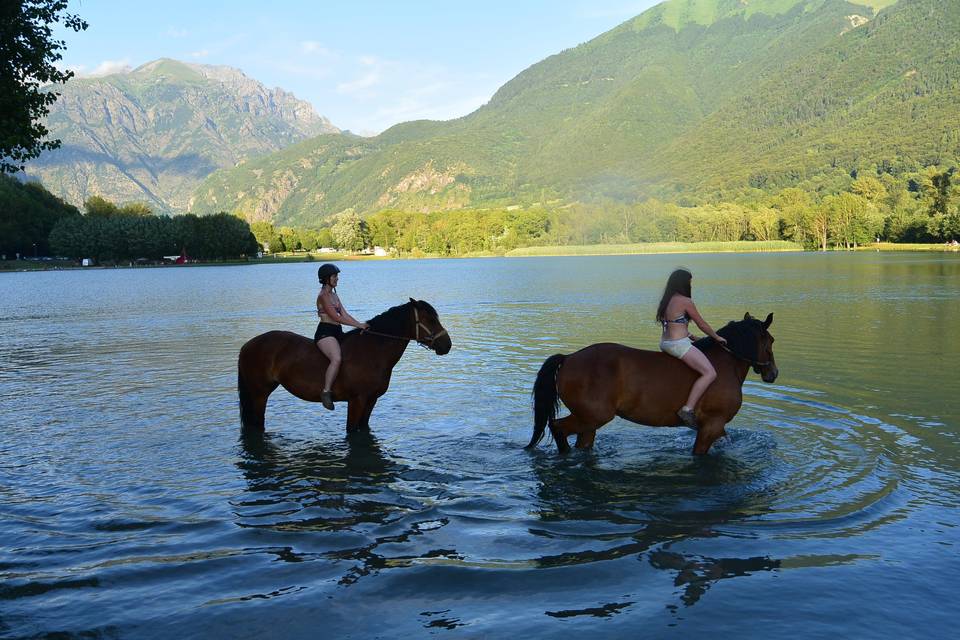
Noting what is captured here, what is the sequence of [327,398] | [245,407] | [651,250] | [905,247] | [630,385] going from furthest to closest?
[651,250] → [905,247] → [245,407] → [327,398] → [630,385]

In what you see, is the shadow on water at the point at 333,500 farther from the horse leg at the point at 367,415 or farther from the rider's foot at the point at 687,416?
the rider's foot at the point at 687,416

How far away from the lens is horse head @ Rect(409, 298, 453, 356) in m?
12.2

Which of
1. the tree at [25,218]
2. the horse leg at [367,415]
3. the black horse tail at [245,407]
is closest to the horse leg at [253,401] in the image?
the black horse tail at [245,407]

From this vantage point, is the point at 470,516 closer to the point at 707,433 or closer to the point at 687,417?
the point at 687,417

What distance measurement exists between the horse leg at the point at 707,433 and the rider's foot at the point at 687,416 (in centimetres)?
20

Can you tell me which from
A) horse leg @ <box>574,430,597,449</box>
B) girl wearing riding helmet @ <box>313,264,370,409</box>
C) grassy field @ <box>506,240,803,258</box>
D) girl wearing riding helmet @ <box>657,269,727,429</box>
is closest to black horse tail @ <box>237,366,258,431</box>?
girl wearing riding helmet @ <box>313,264,370,409</box>

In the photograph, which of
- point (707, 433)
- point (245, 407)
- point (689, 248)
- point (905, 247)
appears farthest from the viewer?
point (689, 248)

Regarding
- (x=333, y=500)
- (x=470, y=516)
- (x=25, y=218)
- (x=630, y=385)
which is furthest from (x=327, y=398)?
(x=25, y=218)

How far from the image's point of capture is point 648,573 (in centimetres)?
694

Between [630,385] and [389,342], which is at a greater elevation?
[389,342]

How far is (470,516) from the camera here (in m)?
8.55

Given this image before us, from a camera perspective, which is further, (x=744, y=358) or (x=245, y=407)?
(x=245, y=407)

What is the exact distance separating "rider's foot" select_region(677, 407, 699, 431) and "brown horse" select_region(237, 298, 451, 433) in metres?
3.90

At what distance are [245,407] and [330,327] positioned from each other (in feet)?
7.57
